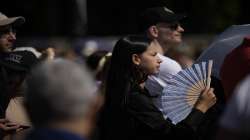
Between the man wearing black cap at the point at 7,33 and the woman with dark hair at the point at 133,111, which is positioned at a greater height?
the man wearing black cap at the point at 7,33

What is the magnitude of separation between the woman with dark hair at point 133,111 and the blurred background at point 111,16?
15.9m

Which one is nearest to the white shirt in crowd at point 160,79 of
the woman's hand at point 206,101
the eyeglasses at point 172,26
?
the woman's hand at point 206,101

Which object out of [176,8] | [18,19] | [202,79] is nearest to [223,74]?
[202,79]

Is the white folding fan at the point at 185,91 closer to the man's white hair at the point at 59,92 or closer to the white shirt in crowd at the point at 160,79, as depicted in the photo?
the white shirt in crowd at the point at 160,79

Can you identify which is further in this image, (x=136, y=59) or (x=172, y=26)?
(x=172, y=26)

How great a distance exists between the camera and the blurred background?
23094 mm

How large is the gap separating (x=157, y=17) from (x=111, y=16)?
61.8 ft

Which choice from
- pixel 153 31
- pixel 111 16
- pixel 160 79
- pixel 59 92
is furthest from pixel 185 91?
pixel 111 16

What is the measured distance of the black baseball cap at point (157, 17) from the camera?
7344 millimetres

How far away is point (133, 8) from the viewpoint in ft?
82.9

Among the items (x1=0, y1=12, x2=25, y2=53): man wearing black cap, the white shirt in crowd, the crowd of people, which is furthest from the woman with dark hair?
(x1=0, y1=12, x2=25, y2=53): man wearing black cap

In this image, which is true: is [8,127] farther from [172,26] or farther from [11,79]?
[172,26]

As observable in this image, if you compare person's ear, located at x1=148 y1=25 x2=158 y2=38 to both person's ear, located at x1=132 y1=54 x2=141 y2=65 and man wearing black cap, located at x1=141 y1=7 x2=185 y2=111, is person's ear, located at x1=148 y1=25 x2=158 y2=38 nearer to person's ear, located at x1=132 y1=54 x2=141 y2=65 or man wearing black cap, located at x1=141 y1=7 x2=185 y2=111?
man wearing black cap, located at x1=141 y1=7 x2=185 y2=111

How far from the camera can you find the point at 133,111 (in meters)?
5.70
